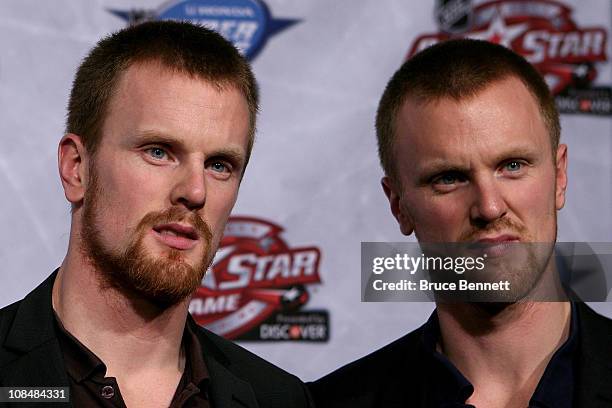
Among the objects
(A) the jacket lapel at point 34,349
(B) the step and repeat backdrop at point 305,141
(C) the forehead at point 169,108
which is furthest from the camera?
(B) the step and repeat backdrop at point 305,141

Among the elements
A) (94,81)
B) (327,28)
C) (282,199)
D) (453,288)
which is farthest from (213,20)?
(453,288)

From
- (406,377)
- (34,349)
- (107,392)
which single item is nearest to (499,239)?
(406,377)

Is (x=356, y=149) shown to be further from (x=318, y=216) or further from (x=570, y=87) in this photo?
(x=570, y=87)

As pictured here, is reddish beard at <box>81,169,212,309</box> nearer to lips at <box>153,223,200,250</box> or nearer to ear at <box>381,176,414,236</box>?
lips at <box>153,223,200,250</box>

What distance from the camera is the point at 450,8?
10.2 ft

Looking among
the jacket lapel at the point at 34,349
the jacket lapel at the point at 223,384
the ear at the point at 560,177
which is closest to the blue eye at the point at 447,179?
the ear at the point at 560,177

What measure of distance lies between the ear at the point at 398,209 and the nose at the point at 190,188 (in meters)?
0.54

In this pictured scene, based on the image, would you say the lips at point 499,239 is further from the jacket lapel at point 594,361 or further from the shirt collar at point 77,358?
the shirt collar at point 77,358

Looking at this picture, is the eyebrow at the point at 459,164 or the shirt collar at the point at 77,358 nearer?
the shirt collar at the point at 77,358

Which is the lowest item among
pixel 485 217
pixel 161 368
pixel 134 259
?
pixel 161 368

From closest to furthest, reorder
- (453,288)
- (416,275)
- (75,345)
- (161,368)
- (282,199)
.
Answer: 1. (75,345)
2. (161,368)
3. (453,288)
4. (416,275)
5. (282,199)

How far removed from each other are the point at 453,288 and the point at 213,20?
145 cm

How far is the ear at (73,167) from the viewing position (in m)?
1.87

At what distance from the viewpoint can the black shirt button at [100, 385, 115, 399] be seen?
1.73 m
